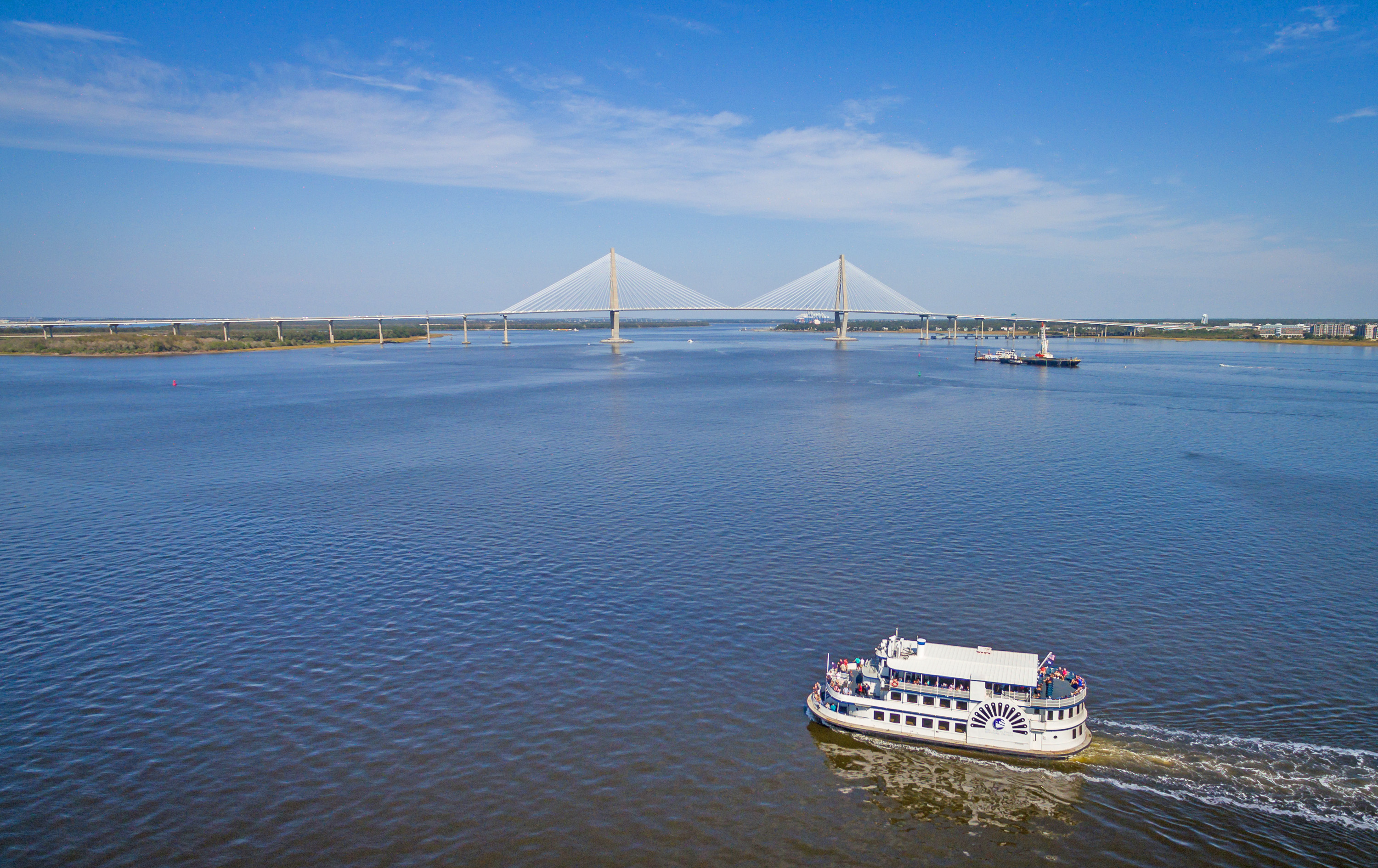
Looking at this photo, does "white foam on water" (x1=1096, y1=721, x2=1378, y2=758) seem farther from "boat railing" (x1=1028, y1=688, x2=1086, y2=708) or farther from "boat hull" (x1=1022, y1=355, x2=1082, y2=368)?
"boat hull" (x1=1022, y1=355, x2=1082, y2=368)

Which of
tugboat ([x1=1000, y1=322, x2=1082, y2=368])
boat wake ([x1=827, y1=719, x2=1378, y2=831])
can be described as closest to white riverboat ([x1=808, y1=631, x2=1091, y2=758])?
boat wake ([x1=827, y1=719, x2=1378, y2=831])

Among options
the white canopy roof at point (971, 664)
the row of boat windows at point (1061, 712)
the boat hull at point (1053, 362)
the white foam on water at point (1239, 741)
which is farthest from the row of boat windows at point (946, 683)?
the boat hull at point (1053, 362)

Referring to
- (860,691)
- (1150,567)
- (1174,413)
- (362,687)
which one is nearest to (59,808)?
(362,687)

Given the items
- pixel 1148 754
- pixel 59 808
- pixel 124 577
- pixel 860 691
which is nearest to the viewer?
pixel 59 808

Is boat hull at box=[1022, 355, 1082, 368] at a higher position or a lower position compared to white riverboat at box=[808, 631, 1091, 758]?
higher

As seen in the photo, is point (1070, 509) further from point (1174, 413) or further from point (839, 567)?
point (1174, 413)

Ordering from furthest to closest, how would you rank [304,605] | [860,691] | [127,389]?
1. [127,389]
2. [304,605]
3. [860,691]
